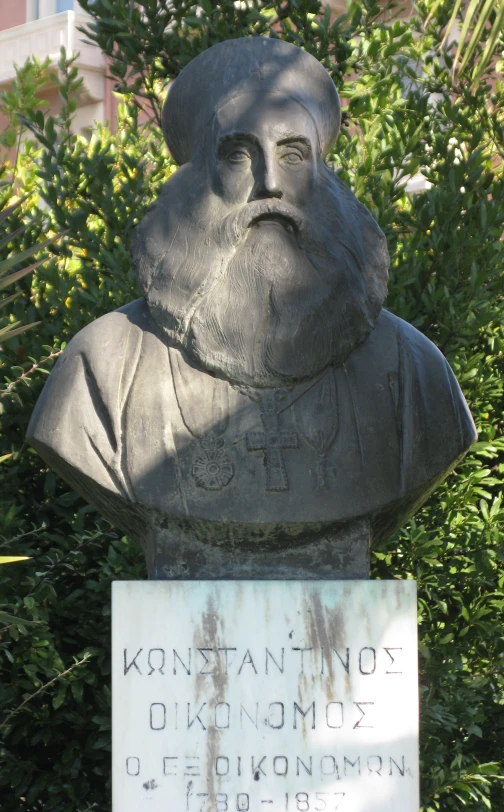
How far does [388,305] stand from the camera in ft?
18.4

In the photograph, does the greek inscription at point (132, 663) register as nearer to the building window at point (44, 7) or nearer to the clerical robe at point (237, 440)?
the clerical robe at point (237, 440)

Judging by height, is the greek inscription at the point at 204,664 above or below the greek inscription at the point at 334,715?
above

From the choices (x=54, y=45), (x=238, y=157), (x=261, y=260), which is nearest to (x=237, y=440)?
(x=261, y=260)

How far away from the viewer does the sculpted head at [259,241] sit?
3.36m

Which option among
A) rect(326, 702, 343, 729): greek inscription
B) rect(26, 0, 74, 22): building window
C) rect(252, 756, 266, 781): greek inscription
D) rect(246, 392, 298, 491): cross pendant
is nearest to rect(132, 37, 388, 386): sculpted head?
rect(246, 392, 298, 491): cross pendant

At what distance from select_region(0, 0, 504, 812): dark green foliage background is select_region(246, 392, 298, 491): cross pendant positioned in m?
2.01

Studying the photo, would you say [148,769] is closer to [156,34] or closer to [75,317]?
[75,317]

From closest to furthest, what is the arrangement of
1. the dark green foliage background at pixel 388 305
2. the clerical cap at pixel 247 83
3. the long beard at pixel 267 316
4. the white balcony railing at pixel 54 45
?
the long beard at pixel 267 316 < the clerical cap at pixel 247 83 < the dark green foliage background at pixel 388 305 < the white balcony railing at pixel 54 45

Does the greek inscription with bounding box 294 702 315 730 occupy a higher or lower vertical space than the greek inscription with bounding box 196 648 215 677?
lower

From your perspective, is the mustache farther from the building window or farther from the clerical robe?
the building window

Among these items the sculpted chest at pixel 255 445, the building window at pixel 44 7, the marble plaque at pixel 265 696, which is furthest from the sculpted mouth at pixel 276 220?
the building window at pixel 44 7

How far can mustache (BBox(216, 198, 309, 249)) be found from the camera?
3389mm

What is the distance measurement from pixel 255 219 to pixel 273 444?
1.80ft

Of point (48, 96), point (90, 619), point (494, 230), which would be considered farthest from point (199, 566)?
point (48, 96)
